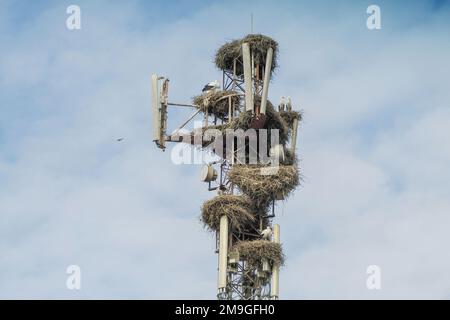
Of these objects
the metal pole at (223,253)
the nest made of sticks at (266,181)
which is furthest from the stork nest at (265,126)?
the metal pole at (223,253)

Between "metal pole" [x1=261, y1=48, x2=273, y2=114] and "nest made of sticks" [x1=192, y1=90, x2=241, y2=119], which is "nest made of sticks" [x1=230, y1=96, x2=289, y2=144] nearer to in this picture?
"metal pole" [x1=261, y1=48, x2=273, y2=114]

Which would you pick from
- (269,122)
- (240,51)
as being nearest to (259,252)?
(269,122)

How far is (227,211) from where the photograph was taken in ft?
182

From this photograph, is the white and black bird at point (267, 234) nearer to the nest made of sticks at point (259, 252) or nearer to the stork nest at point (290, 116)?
the nest made of sticks at point (259, 252)

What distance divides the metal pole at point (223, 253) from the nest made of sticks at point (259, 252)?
1.69ft

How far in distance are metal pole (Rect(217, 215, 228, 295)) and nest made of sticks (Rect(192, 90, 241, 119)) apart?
16.6 feet

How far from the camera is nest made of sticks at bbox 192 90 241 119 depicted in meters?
57.9

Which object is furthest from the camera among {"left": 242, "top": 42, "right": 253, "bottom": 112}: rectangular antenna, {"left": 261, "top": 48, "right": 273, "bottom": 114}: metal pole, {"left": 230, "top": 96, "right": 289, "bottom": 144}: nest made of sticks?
{"left": 230, "top": 96, "right": 289, "bottom": 144}: nest made of sticks

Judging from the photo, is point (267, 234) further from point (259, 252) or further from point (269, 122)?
point (269, 122)

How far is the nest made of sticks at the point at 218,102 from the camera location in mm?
57906

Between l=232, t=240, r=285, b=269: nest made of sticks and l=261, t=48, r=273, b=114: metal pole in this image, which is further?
l=261, t=48, r=273, b=114: metal pole

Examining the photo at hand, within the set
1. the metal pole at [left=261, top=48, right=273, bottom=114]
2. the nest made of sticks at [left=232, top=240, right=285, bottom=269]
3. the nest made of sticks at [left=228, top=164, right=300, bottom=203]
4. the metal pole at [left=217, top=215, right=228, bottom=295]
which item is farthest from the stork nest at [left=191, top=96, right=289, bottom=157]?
the nest made of sticks at [left=232, top=240, right=285, bottom=269]

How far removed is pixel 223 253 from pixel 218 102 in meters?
6.84
